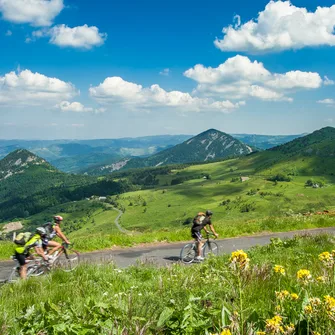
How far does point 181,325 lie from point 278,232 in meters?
23.9

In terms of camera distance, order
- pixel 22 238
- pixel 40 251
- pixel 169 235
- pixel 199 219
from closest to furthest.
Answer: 1. pixel 22 238
2. pixel 40 251
3. pixel 199 219
4. pixel 169 235

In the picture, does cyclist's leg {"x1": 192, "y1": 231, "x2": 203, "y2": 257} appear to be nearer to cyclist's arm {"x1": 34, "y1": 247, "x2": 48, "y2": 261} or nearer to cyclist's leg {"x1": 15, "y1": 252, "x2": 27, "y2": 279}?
cyclist's arm {"x1": 34, "y1": 247, "x2": 48, "y2": 261}

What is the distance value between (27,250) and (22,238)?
1.65ft

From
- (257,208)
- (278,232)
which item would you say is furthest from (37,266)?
(257,208)

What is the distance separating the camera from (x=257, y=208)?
19988 cm

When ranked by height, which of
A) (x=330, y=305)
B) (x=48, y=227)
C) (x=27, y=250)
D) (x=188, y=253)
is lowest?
(x=188, y=253)

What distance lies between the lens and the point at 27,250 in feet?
42.0

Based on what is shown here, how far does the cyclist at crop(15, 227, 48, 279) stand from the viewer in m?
12.6

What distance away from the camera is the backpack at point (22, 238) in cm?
1257

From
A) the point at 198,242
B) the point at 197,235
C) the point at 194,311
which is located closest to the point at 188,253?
the point at 198,242

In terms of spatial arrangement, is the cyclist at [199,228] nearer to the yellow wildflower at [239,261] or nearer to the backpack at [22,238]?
the backpack at [22,238]

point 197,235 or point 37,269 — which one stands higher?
point 197,235

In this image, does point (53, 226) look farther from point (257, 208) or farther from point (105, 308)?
point (257, 208)

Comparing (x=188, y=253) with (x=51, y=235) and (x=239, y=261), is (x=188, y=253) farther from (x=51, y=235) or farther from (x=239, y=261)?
(x=239, y=261)
